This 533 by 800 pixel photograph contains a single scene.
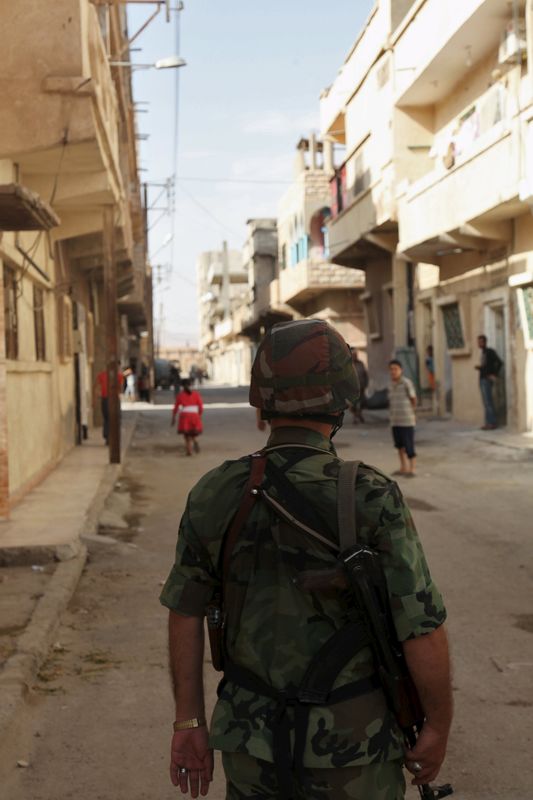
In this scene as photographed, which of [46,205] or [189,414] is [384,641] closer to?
[46,205]

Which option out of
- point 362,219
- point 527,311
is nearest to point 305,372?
point 527,311

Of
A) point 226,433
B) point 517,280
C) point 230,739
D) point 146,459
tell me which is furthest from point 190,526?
point 226,433

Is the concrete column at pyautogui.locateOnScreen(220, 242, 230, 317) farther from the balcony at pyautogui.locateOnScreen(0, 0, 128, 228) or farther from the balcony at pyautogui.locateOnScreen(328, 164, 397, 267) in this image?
the balcony at pyautogui.locateOnScreen(0, 0, 128, 228)

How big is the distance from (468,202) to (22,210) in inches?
448

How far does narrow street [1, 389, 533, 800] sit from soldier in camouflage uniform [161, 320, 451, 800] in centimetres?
186

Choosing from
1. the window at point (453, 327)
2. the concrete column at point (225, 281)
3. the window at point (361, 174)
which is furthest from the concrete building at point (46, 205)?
the concrete column at point (225, 281)

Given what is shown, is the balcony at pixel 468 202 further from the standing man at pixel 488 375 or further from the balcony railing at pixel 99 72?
the balcony railing at pixel 99 72

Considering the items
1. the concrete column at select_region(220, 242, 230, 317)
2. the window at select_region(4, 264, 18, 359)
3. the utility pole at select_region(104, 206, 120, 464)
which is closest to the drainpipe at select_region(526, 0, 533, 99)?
the utility pole at select_region(104, 206, 120, 464)

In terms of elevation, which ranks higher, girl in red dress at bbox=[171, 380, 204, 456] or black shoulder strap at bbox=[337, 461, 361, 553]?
black shoulder strap at bbox=[337, 461, 361, 553]

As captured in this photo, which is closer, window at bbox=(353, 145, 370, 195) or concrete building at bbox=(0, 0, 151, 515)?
concrete building at bbox=(0, 0, 151, 515)

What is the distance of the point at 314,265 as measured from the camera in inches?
1468

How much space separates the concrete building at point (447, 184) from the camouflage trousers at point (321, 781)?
46.1 feet

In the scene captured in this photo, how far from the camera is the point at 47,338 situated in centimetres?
1510

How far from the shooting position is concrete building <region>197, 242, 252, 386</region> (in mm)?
75125
